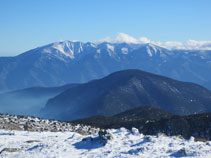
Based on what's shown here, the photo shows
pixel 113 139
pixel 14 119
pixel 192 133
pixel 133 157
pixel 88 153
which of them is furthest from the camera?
pixel 192 133

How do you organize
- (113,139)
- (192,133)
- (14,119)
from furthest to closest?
1. (192,133)
2. (14,119)
3. (113,139)

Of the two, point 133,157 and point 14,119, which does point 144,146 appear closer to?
point 133,157

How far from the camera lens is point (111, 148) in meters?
36.1

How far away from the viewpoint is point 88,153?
114 ft

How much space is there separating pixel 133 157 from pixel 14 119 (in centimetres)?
4970

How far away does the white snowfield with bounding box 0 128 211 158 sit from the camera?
109 feet

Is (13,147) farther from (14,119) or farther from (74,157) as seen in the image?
(14,119)

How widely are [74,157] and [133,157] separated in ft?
20.4

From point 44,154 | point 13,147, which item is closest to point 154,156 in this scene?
point 44,154

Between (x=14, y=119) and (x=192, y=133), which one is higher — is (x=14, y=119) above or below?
above

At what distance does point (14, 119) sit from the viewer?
2982 inches

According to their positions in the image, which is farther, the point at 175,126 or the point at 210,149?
the point at 175,126

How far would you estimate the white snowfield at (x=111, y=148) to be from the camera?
3312 centimetres

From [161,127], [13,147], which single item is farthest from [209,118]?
[13,147]
